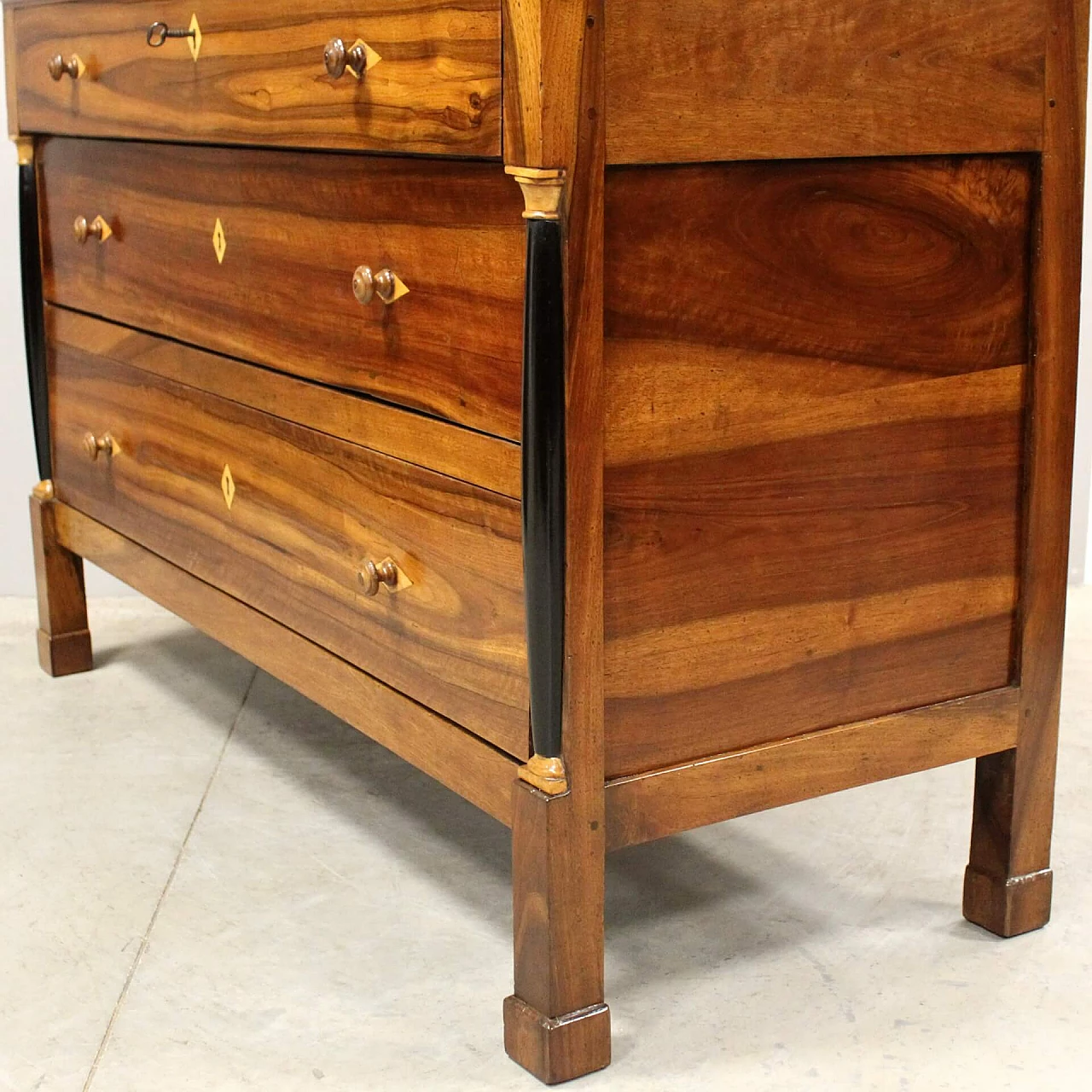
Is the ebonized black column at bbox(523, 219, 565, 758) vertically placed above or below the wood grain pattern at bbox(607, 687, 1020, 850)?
above

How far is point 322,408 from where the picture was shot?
1.88 meters

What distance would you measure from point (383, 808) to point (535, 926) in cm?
69

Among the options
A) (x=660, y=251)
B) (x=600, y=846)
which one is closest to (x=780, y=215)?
(x=660, y=251)

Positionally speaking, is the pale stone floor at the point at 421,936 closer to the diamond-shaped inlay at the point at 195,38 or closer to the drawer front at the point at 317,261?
the drawer front at the point at 317,261

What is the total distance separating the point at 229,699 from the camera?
8.85ft

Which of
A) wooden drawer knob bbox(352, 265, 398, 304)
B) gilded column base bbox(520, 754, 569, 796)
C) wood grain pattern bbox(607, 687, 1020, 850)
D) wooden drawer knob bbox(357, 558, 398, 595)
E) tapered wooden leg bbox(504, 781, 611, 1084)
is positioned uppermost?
wooden drawer knob bbox(352, 265, 398, 304)

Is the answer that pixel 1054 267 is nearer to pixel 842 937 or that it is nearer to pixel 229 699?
pixel 842 937

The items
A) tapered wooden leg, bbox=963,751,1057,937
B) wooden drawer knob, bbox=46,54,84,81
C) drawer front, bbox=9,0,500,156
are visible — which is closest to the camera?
drawer front, bbox=9,0,500,156

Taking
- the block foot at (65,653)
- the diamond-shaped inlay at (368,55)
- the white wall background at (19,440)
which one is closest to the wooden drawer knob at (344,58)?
the diamond-shaped inlay at (368,55)

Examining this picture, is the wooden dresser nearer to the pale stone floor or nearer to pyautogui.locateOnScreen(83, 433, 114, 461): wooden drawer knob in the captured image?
the pale stone floor

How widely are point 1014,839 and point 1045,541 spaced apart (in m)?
0.33

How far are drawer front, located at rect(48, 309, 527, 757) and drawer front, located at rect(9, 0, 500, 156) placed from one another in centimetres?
30

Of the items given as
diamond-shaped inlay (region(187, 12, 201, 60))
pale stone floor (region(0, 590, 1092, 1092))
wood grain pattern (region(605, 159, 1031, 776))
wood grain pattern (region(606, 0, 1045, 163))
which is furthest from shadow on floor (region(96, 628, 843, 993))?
diamond-shaped inlay (region(187, 12, 201, 60))

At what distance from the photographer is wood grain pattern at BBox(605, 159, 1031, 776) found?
1555 mm
